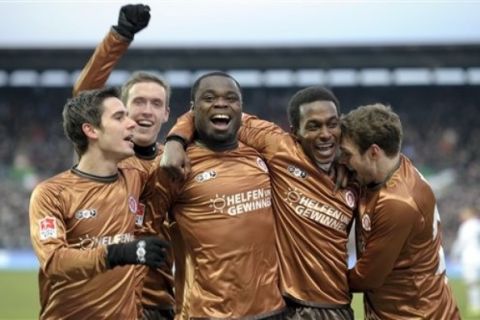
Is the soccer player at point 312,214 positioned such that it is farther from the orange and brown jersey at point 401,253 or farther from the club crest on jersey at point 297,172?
the orange and brown jersey at point 401,253

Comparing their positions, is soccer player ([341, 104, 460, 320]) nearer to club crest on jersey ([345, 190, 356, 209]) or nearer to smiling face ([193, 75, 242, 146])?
club crest on jersey ([345, 190, 356, 209])

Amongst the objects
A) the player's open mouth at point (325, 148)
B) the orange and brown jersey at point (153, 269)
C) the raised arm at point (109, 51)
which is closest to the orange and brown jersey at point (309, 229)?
the player's open mouth at point (325, 148)

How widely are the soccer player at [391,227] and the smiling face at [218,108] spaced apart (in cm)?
73

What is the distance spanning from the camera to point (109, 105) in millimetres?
4590

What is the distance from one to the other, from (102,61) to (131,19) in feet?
1.39

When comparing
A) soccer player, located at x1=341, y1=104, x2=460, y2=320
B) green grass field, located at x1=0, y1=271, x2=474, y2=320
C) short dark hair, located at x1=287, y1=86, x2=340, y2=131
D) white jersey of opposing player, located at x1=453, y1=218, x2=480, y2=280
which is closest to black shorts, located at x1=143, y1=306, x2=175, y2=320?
soccer player, located at x1=341, y1=104, x2=460, y2=320

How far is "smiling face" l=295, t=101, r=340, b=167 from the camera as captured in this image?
4.62 metres

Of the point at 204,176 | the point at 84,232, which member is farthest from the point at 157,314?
the point at 204,176

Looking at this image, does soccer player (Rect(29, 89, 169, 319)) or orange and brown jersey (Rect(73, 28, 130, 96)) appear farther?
orange and brown jersey (Rect(73, 28, 130, 96))

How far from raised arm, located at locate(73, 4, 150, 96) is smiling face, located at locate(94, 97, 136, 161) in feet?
2.93

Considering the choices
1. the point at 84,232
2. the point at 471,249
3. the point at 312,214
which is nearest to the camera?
the point at 84,232

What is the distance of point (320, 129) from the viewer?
15.2 ft

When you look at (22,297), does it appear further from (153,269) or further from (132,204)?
(132,204)

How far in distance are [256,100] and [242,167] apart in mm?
31590
